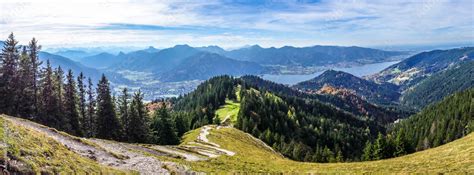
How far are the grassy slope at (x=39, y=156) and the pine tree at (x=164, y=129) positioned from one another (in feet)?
190

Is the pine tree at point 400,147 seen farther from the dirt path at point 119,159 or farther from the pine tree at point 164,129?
the dirt path at point 119,159

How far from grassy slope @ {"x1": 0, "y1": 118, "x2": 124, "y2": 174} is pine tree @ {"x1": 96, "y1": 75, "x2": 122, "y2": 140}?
4808 cm

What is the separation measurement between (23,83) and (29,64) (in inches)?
152

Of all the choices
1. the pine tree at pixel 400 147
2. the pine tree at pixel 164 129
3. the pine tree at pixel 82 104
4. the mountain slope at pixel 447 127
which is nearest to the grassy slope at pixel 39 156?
the pine tree at pixel 82 104

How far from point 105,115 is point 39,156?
55.8 metres

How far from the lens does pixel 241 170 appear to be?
42781 mm

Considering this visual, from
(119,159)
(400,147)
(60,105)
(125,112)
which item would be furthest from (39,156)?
(400,147)

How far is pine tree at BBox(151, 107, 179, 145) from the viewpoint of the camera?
8806cm

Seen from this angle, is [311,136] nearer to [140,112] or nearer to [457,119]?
[457,119]

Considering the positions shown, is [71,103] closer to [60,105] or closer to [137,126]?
[60,105]

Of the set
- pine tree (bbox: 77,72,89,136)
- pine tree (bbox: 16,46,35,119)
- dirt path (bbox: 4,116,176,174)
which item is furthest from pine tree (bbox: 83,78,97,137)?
dirt path (bbox: 4,116,176,174)

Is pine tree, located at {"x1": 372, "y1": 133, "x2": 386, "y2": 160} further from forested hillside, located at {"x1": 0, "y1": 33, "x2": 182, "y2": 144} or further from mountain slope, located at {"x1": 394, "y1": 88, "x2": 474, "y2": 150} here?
mountain slope, located at {"x1": 394, "y1": 88, "x2": 474, "y2": 150}

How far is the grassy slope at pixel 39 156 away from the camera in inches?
849

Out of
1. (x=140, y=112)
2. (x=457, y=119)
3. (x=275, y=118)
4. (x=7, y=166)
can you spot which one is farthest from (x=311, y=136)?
(x=7, y=166)
